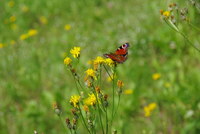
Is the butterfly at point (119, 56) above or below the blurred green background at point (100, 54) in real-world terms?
→ below

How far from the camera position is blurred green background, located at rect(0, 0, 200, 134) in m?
3.76

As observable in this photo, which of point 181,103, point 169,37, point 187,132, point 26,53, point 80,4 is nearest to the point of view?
point 187,132

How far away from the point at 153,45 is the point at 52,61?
63.9 inches

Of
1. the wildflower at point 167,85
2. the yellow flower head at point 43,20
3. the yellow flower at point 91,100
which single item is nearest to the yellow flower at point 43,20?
the yellow flower head at point 43,20

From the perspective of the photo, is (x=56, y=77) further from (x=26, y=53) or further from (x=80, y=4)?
(x=80, y=4)

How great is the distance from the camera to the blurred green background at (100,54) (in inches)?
148

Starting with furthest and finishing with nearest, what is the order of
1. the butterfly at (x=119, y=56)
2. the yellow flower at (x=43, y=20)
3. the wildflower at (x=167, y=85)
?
the yellow flower at (x=43, y=20) < the wildflower at (x=167, y=85) < the butterfly at (x=119, y=56)

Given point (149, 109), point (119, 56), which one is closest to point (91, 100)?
point (119, 56)

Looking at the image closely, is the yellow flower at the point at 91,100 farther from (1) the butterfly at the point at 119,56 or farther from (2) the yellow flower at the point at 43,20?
(2) the yellow flower at the point at 43,20

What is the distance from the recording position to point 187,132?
3.42m

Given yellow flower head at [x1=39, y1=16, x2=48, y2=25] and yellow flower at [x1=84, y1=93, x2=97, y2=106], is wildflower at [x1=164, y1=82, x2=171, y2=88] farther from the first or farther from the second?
yellow flower head at [x1=39, y1=16, x2=48, y2=25]

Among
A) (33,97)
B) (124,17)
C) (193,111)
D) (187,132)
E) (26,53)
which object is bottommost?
(187,132)

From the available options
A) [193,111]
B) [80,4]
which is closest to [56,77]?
[193,111]

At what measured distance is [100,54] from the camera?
18.0 ft
